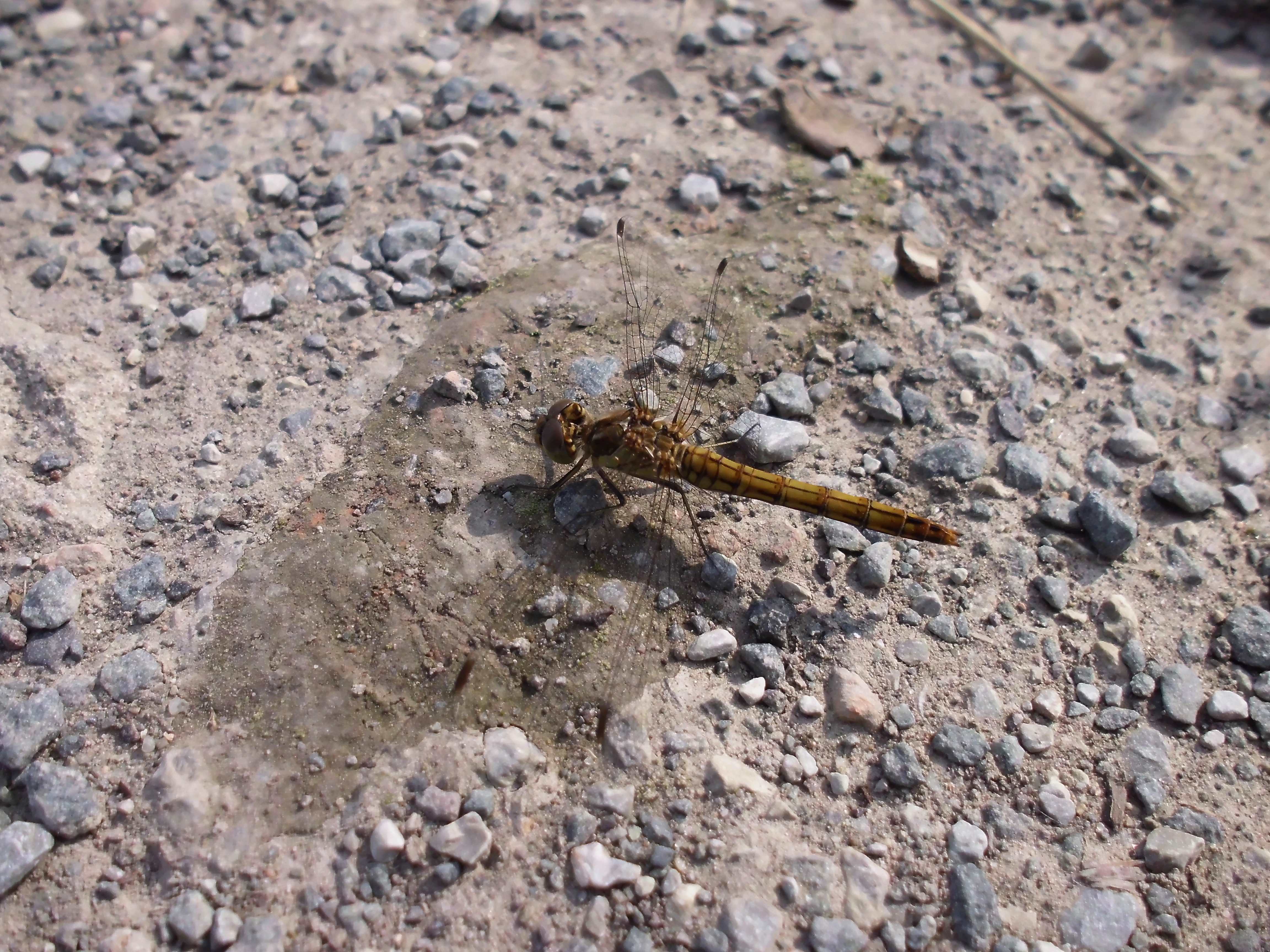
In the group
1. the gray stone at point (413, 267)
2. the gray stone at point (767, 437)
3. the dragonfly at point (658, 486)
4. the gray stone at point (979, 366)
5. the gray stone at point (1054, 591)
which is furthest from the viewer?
the gray stone at point (413, 267)

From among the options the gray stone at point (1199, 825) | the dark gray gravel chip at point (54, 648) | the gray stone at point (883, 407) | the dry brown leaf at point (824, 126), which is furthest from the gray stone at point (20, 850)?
the dry brown leaf at point (824, 126)

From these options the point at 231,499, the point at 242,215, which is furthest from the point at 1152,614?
the point at 242,215

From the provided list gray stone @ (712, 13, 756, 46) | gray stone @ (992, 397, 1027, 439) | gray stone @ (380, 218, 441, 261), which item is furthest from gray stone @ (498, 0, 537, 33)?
gray stone @ (992, 397, 1027, 439)

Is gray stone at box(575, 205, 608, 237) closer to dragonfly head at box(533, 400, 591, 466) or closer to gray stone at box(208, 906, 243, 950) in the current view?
dragonfly head at box(533, 400, 591, 466)

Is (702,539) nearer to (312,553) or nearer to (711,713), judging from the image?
(711,713)

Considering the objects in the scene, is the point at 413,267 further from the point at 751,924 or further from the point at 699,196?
the point at 751,924

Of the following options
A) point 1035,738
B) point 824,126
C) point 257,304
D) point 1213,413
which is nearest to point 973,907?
point 1035,738

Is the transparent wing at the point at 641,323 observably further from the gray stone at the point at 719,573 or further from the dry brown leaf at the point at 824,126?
the dry brown leaf at the point at 824,126
